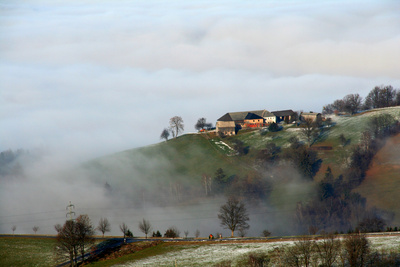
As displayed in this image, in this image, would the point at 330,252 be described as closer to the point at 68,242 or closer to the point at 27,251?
the point at 68,242

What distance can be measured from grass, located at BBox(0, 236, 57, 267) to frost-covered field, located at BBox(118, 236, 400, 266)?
27211 mm

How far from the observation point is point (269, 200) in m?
175

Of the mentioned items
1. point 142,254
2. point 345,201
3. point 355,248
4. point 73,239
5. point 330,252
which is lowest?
point 142,254

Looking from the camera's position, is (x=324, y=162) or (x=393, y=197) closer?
(x=393, y=197)

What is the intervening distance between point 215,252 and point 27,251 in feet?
169

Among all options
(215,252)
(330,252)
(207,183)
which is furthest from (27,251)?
(207,183)

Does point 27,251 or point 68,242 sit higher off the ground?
point 68,242

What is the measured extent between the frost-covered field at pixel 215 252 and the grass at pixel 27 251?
27.2m

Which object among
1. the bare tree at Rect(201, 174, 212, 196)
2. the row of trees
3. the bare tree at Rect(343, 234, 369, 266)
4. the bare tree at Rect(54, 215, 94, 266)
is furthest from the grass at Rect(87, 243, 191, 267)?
the bare tree at Rect(201, 174, 212, 196)

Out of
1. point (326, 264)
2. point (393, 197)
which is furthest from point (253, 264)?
point (393, 197)

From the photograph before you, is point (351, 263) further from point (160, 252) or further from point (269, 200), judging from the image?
point (269, 200)

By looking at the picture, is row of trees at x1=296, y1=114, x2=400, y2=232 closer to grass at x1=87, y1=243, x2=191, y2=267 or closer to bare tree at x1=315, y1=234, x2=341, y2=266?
grass at x1=87, y1=243, x2=191, y2=267

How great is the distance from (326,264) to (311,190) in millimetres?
118246

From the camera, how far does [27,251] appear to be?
10031 centimetres
